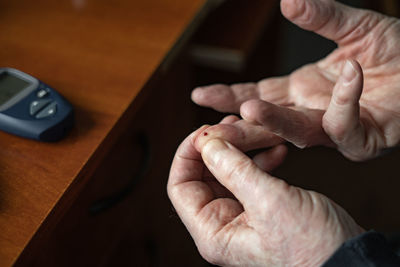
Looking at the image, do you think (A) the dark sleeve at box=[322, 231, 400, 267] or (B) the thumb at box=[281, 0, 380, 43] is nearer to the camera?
(A) the dark sleeve at box=[322, 231, 400, 267]

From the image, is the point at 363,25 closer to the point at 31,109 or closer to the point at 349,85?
the point at 349,85

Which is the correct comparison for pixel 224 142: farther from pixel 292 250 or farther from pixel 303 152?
pixel 303 152

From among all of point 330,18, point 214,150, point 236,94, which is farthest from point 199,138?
point 330,18

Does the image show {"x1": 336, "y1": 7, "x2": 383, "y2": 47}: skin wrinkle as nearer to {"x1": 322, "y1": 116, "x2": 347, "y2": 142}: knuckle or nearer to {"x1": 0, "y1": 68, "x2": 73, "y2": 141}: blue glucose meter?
{"x1": 322, "y1": 116, "x2": 347, "y2": 142}: knuckle

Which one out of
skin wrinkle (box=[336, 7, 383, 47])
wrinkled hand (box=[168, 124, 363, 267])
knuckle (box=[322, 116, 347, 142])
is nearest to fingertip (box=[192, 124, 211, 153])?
wrinkled hand (box=[168, 124, 363, 267])

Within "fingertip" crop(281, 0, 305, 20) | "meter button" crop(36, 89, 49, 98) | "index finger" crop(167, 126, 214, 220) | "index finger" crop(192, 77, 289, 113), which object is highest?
"fingertip" crop(281, 0, 305, 20)

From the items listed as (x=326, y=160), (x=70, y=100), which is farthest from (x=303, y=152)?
(x=70, y=100)

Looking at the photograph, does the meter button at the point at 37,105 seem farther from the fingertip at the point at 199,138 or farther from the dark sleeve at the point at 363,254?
the dark sleeve at the point at 363,254
